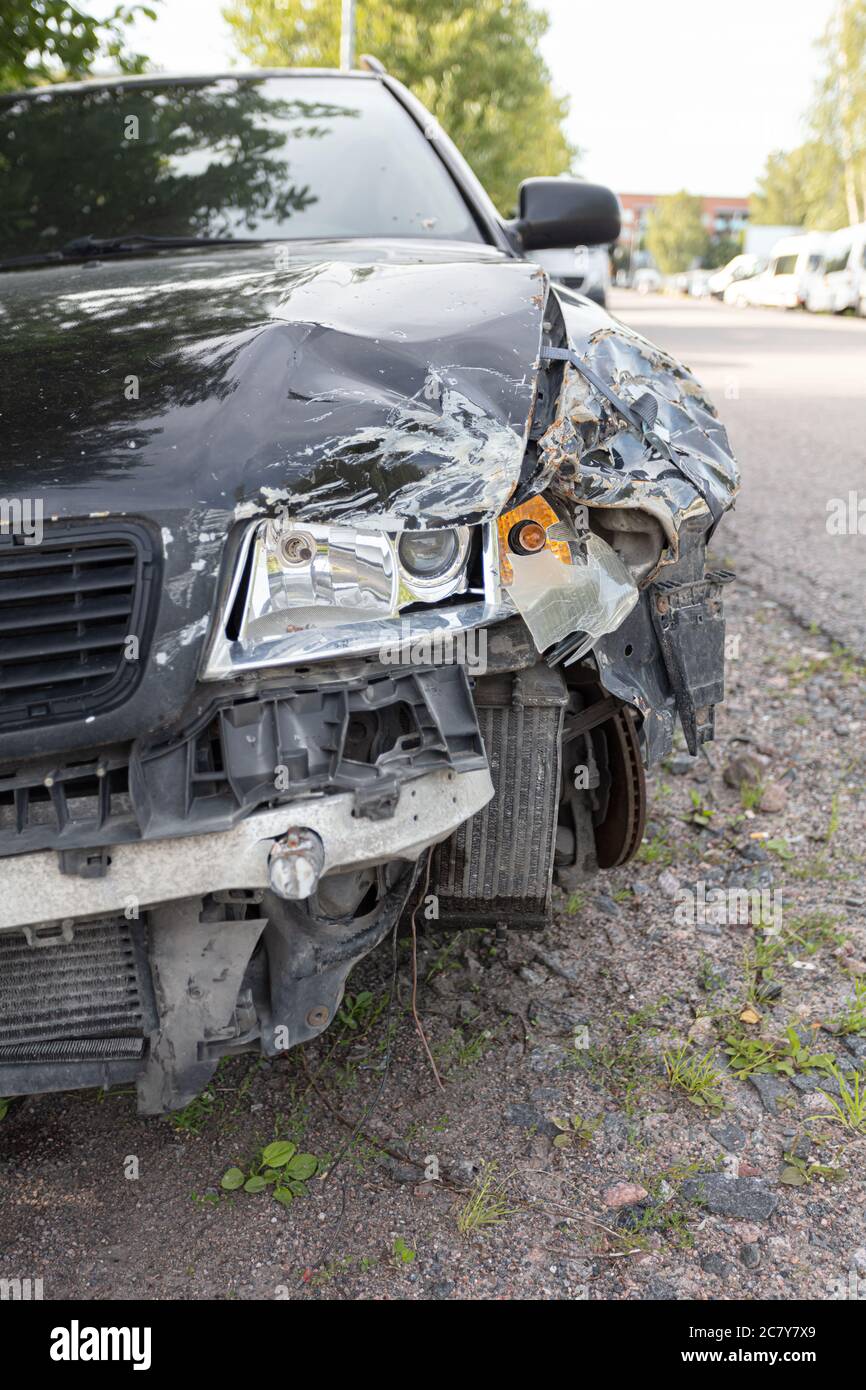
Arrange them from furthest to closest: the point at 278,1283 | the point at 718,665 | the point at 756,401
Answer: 1. the point at 756,401
2. the point at 718,665
3. the point at 278,1283

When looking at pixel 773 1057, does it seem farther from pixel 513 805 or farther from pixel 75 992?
pixel 75 992

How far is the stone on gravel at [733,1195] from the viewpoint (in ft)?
6.85

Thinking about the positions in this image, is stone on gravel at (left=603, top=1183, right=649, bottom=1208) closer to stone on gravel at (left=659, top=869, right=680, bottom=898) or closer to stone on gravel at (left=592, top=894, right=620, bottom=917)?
stone on gravel at (left=592, top=894, right=620, bottom=917)

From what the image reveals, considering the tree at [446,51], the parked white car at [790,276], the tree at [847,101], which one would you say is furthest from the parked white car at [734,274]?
the tree at [446,51]

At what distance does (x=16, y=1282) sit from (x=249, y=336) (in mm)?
1650

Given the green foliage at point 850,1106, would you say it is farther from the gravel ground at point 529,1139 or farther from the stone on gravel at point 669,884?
the stone on gravel at point 669,884

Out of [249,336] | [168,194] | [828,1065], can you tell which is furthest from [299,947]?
[168,194]

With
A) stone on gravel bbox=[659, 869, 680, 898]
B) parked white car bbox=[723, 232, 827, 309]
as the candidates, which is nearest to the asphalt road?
stone on gravel bbox=[659, 869, 680, 898]

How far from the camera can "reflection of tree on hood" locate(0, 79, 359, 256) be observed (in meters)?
3.31

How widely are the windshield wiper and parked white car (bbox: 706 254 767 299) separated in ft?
120

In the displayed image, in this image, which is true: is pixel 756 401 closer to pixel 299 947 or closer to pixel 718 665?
pixel 718 665
